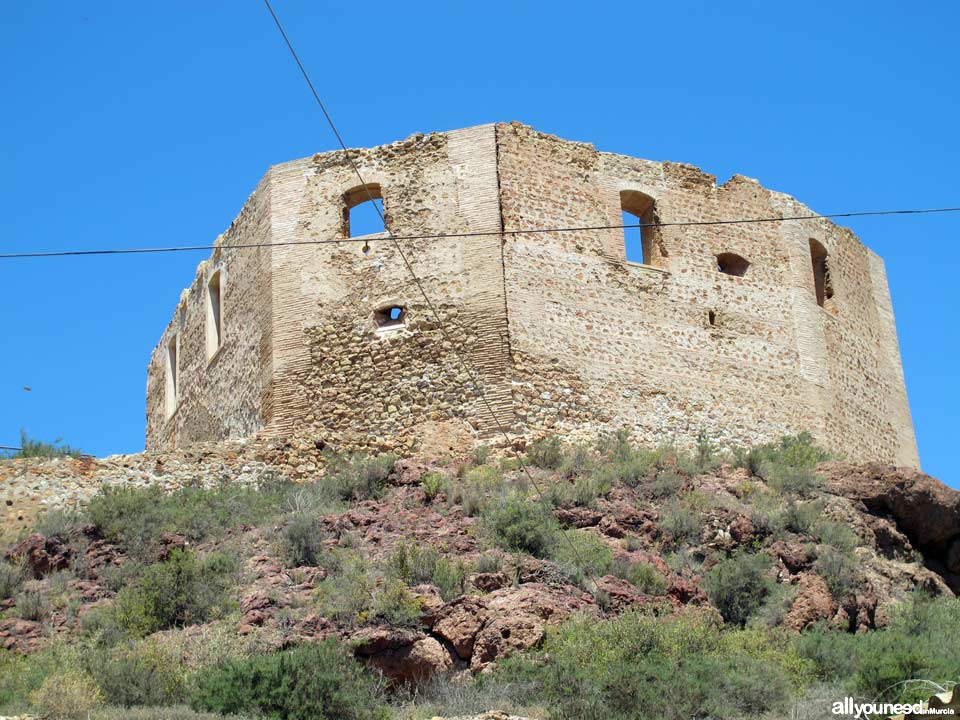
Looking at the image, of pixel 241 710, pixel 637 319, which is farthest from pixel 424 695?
pixel 637 319

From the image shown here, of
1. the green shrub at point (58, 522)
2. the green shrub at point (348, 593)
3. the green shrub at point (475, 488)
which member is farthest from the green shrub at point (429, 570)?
the green shrub at point (58, 522)

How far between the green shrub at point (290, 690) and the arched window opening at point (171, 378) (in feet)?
43.2

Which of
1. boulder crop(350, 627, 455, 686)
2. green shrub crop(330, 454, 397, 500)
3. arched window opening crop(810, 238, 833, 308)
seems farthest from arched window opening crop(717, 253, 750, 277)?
boulder crop(350, 627, 455, 686)

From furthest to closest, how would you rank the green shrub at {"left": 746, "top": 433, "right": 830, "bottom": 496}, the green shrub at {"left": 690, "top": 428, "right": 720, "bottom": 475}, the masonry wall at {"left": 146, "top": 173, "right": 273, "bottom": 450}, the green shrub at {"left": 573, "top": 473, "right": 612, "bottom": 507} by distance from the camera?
the masonry wall at {"left": 146, "top": 173, "right": 273, "bottom": 450}, the green shrub at {"left": 690, "top": 428, "right": 720, "bottom": 475}, the green shrub at {"left": 746, "top": 433, "right": 830, "bottom": 496}, the green shrub at {"left": 573, "top": 473, "right": 612, "bottom": 507}

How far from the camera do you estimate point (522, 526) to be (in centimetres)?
1584

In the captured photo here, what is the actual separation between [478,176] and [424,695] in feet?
31.8

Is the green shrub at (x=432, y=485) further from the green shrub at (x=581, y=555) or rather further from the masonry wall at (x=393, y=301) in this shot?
the green shrub at (x=581, y=555)

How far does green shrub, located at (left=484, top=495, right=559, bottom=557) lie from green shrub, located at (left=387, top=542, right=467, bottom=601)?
2.80 feet

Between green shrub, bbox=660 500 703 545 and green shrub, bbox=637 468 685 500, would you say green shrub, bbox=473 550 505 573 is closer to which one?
green shrub, bbox=660 500 703 545

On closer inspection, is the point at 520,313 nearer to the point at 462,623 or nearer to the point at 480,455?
the point at 480,455

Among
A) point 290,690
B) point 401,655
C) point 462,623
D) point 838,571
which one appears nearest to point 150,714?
point 290,690

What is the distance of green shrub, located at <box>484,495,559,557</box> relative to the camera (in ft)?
51.7

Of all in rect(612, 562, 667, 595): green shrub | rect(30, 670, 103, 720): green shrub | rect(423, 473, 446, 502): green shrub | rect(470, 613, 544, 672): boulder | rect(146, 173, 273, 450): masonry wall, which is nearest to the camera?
rect(30, 670, 103, 720): green shrub

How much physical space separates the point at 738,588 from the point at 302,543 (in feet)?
15.0
